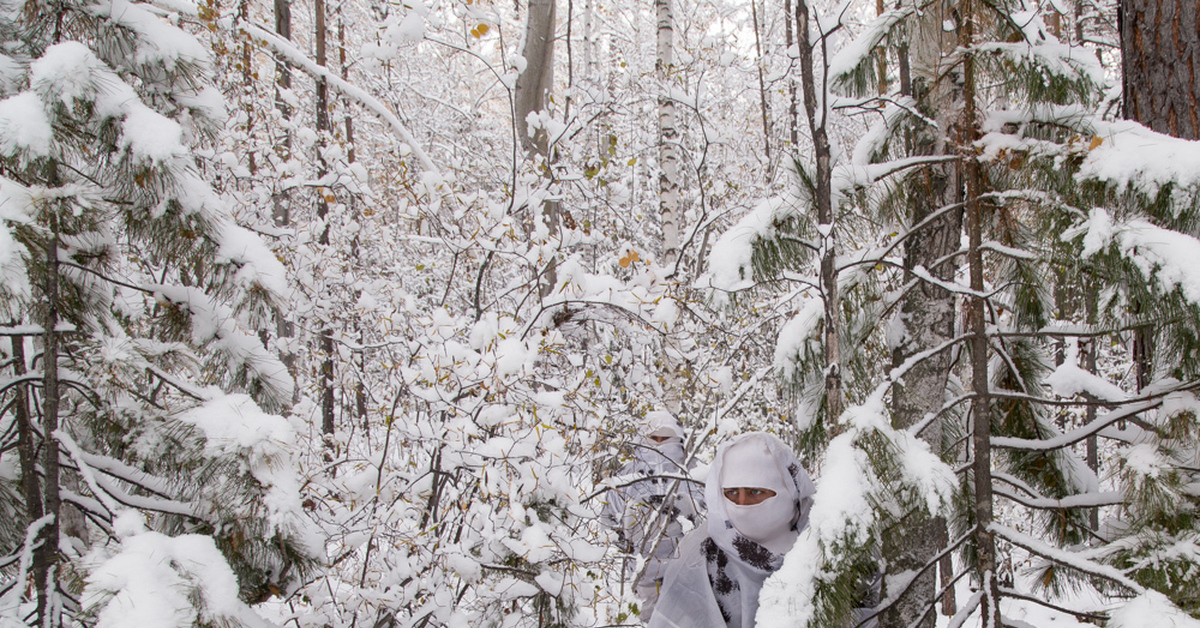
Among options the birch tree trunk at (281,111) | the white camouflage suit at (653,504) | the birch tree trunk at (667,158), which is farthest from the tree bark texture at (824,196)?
the birch tree trunk at (281,111)

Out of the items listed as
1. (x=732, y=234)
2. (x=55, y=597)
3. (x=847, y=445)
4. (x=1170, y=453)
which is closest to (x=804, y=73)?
(x=732, y=234)

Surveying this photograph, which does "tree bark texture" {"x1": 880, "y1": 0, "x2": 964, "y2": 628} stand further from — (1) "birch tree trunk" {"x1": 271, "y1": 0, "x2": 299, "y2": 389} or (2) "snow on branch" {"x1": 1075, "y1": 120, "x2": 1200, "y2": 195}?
(1) "birch tree trunk" {"x1": 271, "y1": 0, "x2": 299, "y2": 389}

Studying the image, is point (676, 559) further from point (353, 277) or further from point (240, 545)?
point (353, 277)

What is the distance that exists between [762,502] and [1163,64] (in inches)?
90.0

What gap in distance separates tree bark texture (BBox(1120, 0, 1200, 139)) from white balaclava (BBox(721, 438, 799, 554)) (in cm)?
196

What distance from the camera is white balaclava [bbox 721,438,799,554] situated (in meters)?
2.79

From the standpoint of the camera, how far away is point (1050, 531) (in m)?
2.98

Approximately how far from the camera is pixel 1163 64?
99.2 inches

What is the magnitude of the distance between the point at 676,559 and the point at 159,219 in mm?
2612

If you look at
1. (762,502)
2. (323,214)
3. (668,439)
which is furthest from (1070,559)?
(323,214)

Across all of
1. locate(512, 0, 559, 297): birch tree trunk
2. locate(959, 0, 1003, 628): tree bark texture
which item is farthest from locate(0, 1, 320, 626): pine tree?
locate(959, 0, 1003, 628): tree bark texture

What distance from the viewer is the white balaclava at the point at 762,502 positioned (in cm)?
279

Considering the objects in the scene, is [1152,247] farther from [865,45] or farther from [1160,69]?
[865,45]

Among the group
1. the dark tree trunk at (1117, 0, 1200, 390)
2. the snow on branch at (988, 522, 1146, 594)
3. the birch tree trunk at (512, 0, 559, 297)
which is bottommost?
the snow on branch at (988, 522, 1146, 594)
